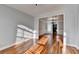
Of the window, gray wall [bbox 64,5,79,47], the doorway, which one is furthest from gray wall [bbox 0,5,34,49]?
gray wall [bbox 64,5,79,47]

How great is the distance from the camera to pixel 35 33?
1.17 m

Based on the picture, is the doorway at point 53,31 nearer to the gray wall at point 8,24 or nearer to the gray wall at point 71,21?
the gray wall at point 71,21

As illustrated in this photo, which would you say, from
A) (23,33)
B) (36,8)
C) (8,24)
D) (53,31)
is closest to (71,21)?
(53,31)

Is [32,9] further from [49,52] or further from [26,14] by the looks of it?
[49,52]

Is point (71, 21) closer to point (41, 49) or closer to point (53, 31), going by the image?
point (53, 31)

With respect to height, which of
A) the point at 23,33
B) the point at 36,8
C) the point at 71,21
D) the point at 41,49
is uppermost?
the point at 36,8

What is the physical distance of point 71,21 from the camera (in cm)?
114

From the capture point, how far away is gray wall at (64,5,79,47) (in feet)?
3.71

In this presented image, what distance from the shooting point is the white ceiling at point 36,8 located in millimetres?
1150

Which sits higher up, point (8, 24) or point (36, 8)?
point (36, 8)

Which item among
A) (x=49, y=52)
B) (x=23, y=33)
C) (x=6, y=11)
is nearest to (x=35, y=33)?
(x=23, y=33)

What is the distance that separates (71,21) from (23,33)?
0.50m

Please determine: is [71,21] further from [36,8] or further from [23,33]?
[23,33]

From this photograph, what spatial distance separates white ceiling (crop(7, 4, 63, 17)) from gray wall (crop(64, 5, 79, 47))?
94 mm
